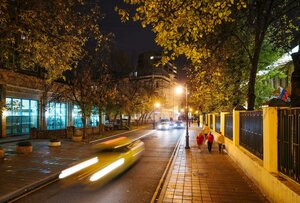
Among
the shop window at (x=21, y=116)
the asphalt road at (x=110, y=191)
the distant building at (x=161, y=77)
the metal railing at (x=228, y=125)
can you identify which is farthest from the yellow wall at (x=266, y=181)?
the distant building at (x=161, y=77)

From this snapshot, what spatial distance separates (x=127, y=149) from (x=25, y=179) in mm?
4349

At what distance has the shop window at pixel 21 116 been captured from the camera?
28.3 meters

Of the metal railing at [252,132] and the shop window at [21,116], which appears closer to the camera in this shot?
the metal railing at [252,132]

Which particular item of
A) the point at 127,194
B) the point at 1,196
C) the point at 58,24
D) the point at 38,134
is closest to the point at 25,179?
the point at 1,196

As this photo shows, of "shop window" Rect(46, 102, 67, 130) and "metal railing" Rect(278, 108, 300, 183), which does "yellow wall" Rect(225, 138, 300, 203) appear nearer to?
"metal railing" Rect(278, 108, 300, 183)

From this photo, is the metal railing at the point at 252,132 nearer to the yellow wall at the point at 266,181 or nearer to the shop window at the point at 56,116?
the yellow wall at the point at 266,181

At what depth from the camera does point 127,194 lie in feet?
28.9

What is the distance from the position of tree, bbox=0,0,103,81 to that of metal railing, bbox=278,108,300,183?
25.0 feet

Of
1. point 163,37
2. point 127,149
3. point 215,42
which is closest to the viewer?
point 163,37

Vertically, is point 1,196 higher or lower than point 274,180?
lower

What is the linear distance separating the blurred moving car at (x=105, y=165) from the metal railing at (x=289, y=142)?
613cm

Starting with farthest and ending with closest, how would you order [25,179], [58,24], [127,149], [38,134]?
1. [38,134]
2. [127,149]
3. [58,24]
4. [25,179]

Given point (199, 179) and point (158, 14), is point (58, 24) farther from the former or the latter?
point (199, 179)

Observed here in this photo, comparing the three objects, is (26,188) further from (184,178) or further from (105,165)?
(184,178)
